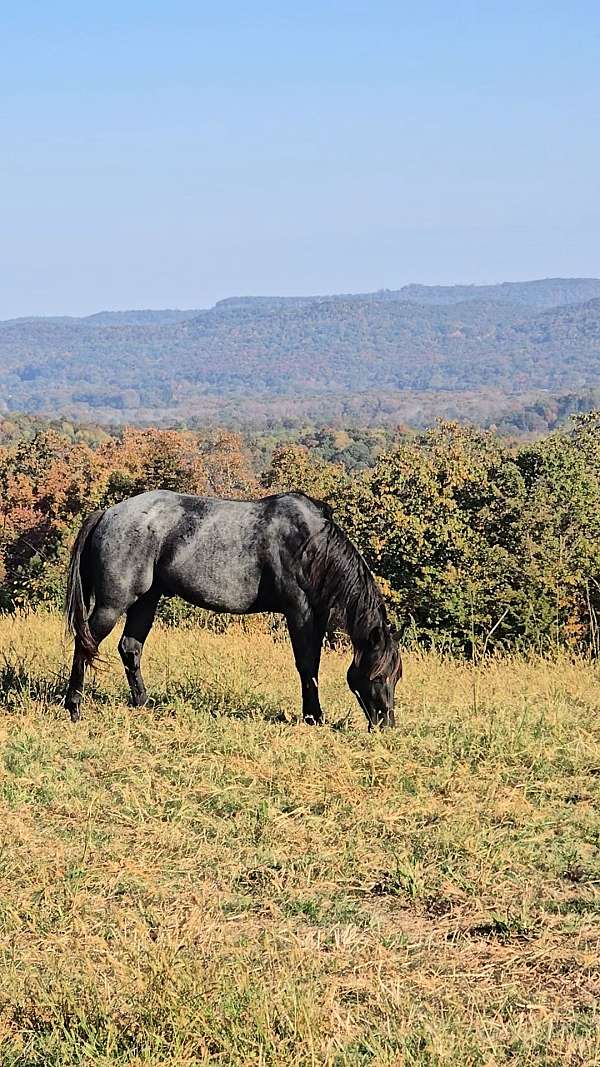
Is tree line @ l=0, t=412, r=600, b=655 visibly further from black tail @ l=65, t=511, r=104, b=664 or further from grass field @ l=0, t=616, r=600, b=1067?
grass field @ l=0, t=616, r=600, b=1067

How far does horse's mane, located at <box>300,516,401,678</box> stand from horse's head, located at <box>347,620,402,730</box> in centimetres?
7

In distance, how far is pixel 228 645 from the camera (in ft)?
41.3

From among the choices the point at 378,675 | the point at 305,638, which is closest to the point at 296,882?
the point at 378,675

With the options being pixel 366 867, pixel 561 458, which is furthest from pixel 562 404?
pixel 366 867

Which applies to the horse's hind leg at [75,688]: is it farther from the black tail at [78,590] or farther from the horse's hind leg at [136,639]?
the horse's hind leg at [136,639]

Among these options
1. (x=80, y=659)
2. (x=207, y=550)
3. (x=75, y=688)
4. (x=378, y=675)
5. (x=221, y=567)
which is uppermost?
(x=207, y=550)

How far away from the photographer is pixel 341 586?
928 centimetres

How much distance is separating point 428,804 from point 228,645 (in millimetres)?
5963

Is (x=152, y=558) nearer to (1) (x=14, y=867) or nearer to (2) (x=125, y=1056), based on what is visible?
(1) (x=14, y=867)

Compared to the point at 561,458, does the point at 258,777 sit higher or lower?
lower

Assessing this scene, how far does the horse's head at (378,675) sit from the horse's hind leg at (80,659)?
2.14 m

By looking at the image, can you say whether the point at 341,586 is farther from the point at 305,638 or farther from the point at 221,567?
the point at 221,567

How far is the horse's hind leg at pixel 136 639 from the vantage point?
9.73 metres

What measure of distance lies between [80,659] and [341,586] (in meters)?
2.25
